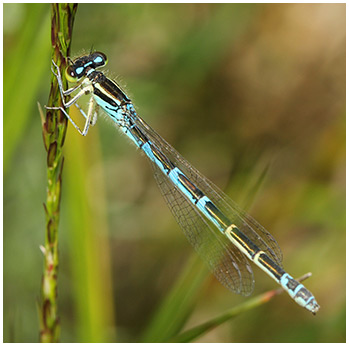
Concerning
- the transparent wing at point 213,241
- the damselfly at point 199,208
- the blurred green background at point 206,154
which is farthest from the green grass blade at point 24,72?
the transparent wing at point 213,241

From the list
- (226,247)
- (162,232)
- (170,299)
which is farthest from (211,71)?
(170,299)

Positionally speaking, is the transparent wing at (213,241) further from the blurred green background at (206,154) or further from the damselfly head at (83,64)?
the damselfly head at (83,64)

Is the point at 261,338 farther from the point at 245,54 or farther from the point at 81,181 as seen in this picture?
the point at 245,54

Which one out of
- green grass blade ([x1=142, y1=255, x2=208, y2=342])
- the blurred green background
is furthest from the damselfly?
green grass blade ([x1=142, y1=255, x2=208, y2=342])

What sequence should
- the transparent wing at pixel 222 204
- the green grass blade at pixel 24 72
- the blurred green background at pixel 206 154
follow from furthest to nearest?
the blurred green background at pixel 206 154 → the transparent wing at pixel 222 204 → the green grass blade at pixel 24 72

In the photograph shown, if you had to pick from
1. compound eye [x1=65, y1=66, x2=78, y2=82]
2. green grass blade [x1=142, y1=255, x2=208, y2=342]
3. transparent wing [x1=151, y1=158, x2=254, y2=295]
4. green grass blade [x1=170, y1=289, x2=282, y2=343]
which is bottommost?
green grass blade [x1=170, y1=289, x2=282, y2=343]

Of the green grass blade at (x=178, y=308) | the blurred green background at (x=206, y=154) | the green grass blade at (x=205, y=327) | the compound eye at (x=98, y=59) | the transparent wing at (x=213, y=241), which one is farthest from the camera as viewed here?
the blurred green background at (x=206, y=154)

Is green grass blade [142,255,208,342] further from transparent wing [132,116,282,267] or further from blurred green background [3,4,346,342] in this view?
transparent wing [132,116,282,267]
